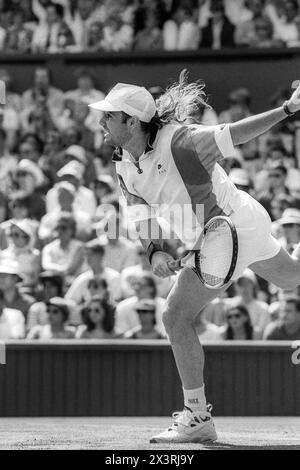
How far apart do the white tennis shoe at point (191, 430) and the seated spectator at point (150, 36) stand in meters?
9.88

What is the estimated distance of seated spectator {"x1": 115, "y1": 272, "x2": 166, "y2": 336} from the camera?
10320 mm

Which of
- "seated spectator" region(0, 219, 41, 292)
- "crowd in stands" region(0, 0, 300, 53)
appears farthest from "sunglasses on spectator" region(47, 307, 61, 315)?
"crowd in stands" region(0, 0, 300, 53)

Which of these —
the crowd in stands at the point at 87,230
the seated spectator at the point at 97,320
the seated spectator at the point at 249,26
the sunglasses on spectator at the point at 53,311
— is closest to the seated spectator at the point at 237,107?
the crowd in stands at the point at 87,230

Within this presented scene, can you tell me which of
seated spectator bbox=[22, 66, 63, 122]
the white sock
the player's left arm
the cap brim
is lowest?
the white sock

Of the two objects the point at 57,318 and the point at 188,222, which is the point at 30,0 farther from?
the point at 188,222

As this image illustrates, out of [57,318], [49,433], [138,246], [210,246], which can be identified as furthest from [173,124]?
[138,246]

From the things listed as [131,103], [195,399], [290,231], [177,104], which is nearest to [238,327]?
[290,231]

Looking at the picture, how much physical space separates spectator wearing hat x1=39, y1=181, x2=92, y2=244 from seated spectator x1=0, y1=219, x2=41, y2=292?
13.5 inches

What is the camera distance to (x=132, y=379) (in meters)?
9.87

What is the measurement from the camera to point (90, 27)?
1553 cm

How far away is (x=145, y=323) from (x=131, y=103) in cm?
451

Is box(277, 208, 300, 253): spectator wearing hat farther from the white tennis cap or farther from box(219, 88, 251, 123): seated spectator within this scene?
the white tennis cap

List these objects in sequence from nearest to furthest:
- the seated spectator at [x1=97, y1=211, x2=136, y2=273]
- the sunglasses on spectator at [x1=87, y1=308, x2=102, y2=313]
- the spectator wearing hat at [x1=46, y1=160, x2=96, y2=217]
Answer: the sunglasses on spectator at [x1=87, y1=308, x2=102, y2=313], the seated spectator at [x1=97, y1=211, x2=136, y2=273], the spectator wearing hat at [x1=46, y1=160, x2=96, y2=217]

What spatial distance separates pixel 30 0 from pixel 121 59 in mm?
1931
